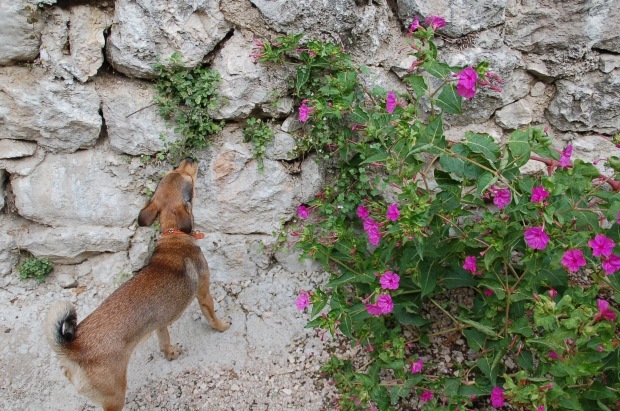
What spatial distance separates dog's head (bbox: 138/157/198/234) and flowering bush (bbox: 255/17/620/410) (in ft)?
3.07

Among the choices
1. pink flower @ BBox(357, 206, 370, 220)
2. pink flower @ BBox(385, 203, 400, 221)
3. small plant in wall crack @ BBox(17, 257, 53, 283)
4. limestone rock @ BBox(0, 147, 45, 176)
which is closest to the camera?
pink flower @ BBox(385, 203, 400, 221)

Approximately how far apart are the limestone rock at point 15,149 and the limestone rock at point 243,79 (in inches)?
63.7

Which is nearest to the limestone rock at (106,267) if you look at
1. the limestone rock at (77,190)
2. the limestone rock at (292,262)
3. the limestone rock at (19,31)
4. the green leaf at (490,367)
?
the limestone rock at (77,190)

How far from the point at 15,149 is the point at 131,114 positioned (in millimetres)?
1038

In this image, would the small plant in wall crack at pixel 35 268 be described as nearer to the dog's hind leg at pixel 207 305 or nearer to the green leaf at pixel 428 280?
the dog's hind leg at pixel 207 305

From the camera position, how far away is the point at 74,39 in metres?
3.93

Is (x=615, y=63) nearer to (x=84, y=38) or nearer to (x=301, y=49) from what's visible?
(x=301, y=49)

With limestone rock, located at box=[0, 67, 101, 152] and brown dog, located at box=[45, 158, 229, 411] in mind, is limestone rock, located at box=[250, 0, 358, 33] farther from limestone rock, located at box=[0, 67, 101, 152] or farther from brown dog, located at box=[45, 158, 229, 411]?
limestone rock, located at box=[0, 67, 101, 152]

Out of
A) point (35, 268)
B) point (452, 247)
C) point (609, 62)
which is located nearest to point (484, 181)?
point (452, 247)

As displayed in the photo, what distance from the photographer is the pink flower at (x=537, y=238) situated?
2.58 metres

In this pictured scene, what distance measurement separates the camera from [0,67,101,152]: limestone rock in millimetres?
4000

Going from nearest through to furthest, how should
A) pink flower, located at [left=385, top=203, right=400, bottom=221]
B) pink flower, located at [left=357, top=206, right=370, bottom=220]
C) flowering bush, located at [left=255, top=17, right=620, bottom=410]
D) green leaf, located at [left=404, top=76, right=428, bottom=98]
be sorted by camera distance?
1. flowering bush, located at [left=255, top=17, right=620, bottom=410]
2. pink flower, located at [left=385, top=203, right=400, bottom=221]
3. green leaf, located at [left=404, top=76, right=428, bottom=98]
4. pink flower, located at [left=357, top=206, right=370, bottom=220]

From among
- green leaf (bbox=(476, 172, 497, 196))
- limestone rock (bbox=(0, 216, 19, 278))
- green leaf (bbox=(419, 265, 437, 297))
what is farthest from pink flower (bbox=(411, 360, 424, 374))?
limestone rock (bbox=(0, 216, 19, 278))

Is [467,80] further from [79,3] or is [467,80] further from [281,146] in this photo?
[79,3]
